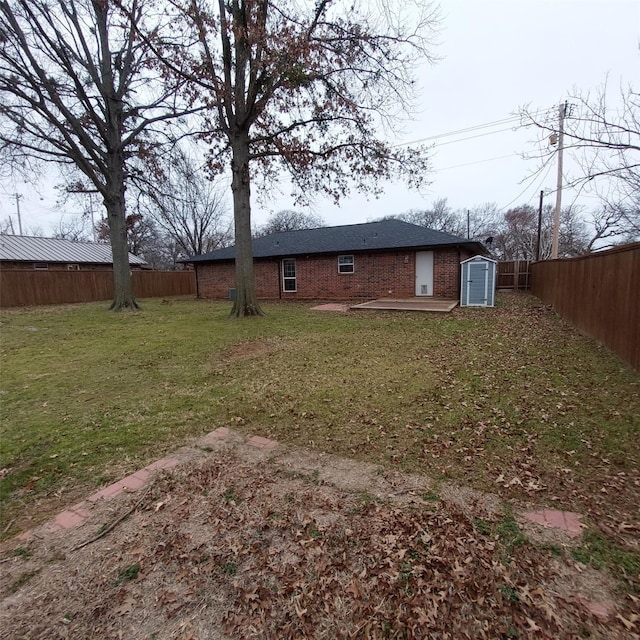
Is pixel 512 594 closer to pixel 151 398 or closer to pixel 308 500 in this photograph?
pixel 308 500

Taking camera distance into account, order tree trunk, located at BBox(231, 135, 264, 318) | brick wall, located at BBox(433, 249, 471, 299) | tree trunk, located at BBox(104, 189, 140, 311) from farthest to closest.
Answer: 1. brick wall, located at BBox(433, 249, 471, 299)
2. tree trunk, located at BBox(104, 189, 140, 311)
3. tree trunk, located at BBox(231, 135, 264, 318)

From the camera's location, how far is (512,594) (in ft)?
5.24

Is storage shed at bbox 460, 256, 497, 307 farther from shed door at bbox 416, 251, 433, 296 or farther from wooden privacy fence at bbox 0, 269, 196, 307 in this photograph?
wooden privacy fence at bbox 0, 269, 196, 307

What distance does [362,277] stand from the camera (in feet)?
52.5

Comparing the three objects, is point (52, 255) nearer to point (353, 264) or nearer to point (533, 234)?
point (353, 264)

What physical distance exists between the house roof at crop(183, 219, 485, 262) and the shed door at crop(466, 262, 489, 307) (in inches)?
69.4

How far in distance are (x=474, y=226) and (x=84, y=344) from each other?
142ft

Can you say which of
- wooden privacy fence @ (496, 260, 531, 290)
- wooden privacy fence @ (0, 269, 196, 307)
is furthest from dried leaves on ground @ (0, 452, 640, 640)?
wooden privacy fence @ (496, 260, 531, 290)

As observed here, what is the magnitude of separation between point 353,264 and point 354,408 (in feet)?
42.0

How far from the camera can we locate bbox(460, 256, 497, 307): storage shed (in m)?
12.1

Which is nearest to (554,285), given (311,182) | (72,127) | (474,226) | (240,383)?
(311,182)

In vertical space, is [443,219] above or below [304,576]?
above

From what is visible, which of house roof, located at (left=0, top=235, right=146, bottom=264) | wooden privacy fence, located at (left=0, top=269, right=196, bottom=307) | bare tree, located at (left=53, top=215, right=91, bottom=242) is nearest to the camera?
wooden privacy fence, located at (left=0, top=269, right=196, bottom=307)

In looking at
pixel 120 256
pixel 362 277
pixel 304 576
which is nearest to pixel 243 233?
pixel 120 256
